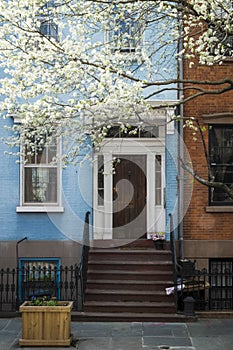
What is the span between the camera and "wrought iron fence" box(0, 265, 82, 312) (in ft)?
43.4

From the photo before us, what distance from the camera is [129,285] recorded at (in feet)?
43.6

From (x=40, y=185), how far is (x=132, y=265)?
3.11m

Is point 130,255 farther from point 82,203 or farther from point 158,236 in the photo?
point 82,203

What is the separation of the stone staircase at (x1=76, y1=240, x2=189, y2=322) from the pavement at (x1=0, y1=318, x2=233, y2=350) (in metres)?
0.33

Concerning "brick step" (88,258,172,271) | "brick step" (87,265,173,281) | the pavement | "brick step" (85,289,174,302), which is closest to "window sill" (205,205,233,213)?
"brick step" (88,258,172,271)

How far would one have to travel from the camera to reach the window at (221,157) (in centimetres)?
1460

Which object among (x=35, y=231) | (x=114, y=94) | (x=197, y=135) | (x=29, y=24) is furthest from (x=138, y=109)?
(x=35, y=231)

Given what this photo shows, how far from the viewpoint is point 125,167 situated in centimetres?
1508

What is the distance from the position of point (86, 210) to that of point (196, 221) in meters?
2.75

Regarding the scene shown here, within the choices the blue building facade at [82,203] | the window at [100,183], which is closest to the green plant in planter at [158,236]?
the blue building facade at [82,203]

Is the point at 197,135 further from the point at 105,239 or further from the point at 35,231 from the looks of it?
the point at 35,231

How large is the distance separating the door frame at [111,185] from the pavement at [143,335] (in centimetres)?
309

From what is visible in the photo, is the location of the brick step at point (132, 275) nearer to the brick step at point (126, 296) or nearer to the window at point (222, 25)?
the brick step at point (126, 296)

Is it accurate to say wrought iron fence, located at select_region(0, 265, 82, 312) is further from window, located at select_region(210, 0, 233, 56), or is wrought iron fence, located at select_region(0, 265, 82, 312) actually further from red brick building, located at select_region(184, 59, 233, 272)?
window, located at select_region(210, 0, 233, 56)
